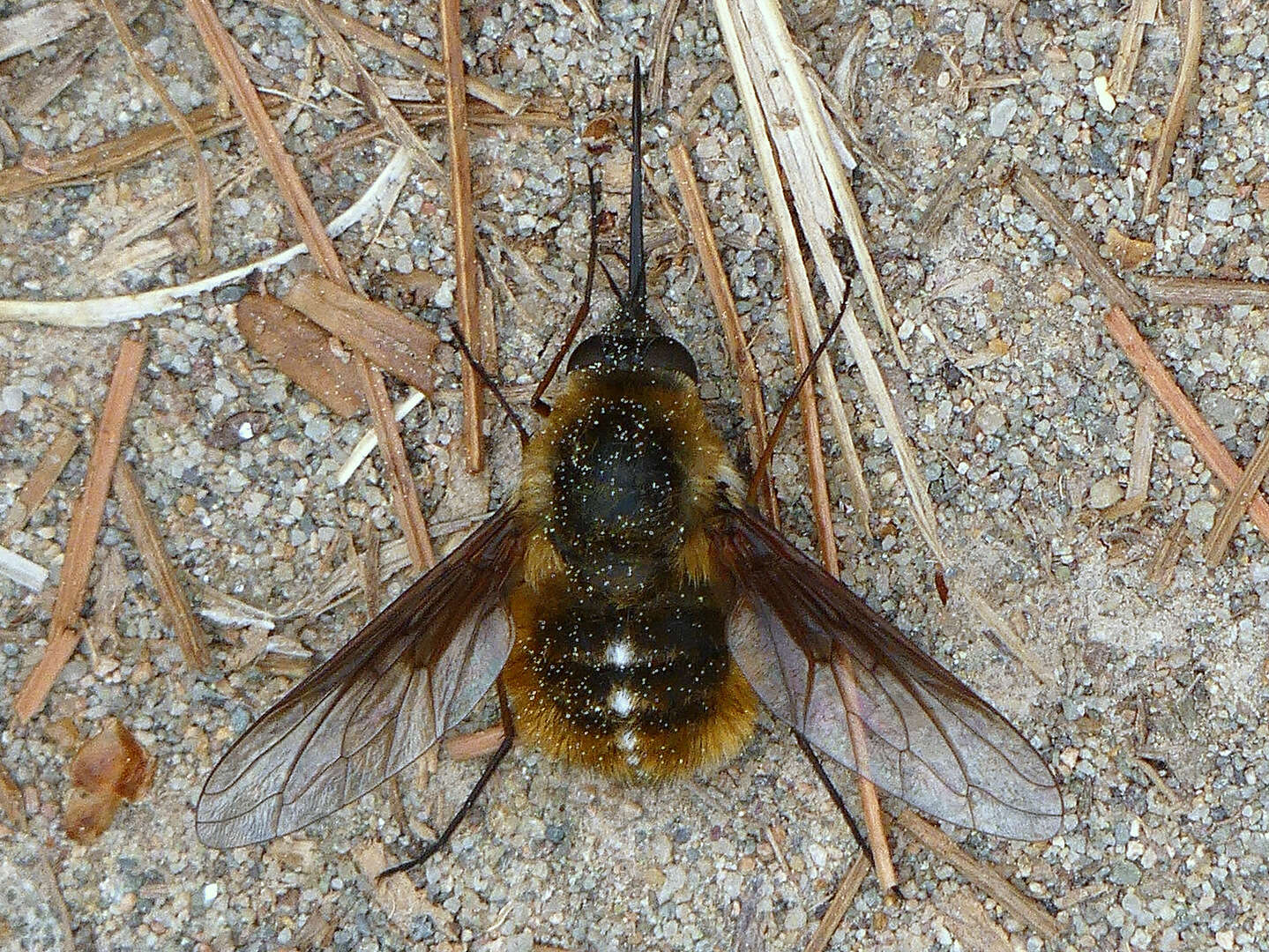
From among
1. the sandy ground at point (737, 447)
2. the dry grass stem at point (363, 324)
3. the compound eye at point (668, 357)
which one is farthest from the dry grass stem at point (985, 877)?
the dry grass stem at point (363, 324)

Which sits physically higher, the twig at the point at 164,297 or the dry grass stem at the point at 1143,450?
the twig at the point at 164,297

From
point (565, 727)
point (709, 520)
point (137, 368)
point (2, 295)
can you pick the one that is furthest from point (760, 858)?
point (2, 295)

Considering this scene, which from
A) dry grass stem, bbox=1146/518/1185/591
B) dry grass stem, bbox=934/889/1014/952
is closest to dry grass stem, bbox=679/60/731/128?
dry grass stem, bbox=1146/518/1185/591

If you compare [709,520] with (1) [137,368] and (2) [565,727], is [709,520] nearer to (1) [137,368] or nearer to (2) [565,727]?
(2) [565,727]

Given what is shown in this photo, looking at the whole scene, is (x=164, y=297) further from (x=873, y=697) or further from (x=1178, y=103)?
(x=1178, y=103)

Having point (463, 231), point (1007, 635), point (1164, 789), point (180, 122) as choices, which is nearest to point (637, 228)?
point (463, 231)

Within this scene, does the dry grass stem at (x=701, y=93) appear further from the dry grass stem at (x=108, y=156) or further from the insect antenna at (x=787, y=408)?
the dry grass stem at (x=108, y=156)

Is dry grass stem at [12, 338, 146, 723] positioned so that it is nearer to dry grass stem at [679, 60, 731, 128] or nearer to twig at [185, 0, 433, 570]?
twig at [185, 0, 433, 570]
